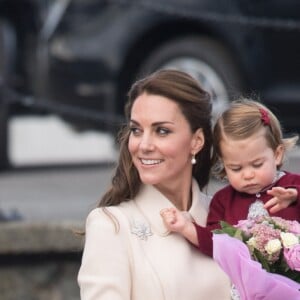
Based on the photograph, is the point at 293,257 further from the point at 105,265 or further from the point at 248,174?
the point at 105,265

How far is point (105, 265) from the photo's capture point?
3248 millimetres

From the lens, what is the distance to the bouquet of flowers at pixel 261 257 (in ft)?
9.93

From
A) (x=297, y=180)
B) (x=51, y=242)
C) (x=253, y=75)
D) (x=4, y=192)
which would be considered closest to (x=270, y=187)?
(x=297, y=180)

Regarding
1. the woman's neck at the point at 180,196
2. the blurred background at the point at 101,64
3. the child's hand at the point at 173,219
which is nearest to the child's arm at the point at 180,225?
the child's hand at the point at 173,219

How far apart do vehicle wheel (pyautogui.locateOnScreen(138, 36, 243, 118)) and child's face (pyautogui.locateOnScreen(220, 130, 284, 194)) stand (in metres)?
4.77

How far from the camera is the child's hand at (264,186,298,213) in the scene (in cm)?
324

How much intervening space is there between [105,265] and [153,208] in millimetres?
231

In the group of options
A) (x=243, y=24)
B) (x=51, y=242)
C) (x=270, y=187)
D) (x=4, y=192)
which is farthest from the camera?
(x=243, y=24)

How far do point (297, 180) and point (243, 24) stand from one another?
461cm

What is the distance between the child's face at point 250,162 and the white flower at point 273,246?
24 centimetres

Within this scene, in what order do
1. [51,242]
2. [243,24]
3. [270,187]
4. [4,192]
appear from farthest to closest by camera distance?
[243,24]
[4,192]
[51,242]
[270,187]

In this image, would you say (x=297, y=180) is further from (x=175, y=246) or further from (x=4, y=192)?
(x=4, y=192)

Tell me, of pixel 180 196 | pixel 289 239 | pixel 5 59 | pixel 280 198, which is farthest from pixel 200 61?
pixel 289 239

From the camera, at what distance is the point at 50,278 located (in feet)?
18.9
